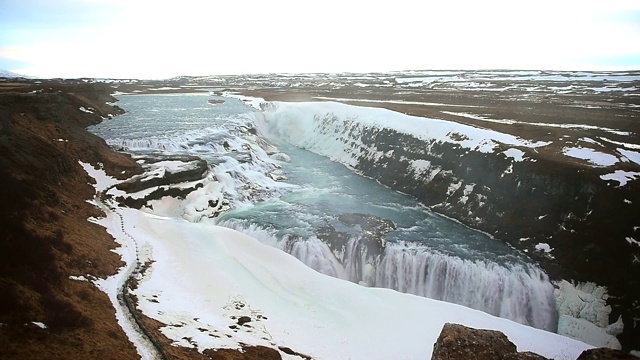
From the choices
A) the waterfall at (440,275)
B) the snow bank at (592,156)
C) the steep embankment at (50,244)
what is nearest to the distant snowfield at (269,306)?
the steep embankment at (50,244)

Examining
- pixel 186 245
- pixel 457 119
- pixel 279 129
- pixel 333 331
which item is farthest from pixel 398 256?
pixel 279 129

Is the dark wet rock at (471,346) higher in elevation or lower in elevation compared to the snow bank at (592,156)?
lower

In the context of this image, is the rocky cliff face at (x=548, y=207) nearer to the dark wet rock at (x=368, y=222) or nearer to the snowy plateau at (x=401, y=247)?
the snowy plateau at (x=401, y=247)

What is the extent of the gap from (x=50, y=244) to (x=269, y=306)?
1041 centimetres

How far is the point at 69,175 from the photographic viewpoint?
29000 mm

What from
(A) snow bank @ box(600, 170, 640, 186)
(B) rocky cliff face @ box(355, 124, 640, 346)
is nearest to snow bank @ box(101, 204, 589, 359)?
(B) rocky cliff face @ box(355, 124, 640, 346)

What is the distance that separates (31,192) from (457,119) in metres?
45.0

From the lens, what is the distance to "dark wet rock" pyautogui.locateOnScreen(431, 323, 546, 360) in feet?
44.3

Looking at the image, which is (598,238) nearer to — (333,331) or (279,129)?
(333,331)

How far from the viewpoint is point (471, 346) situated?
44.8 feet

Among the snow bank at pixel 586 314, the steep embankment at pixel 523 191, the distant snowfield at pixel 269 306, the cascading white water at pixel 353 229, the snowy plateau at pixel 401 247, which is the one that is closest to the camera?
the distant snowfield at pixel 269 306

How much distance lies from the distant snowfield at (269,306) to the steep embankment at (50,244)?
125 cm

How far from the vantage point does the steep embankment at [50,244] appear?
11500 mm

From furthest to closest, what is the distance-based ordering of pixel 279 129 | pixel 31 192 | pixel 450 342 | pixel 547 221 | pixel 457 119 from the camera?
pixel 279 129
pixel 457 119
pixel 547 221
pixel 31 192
pixel 450 342
